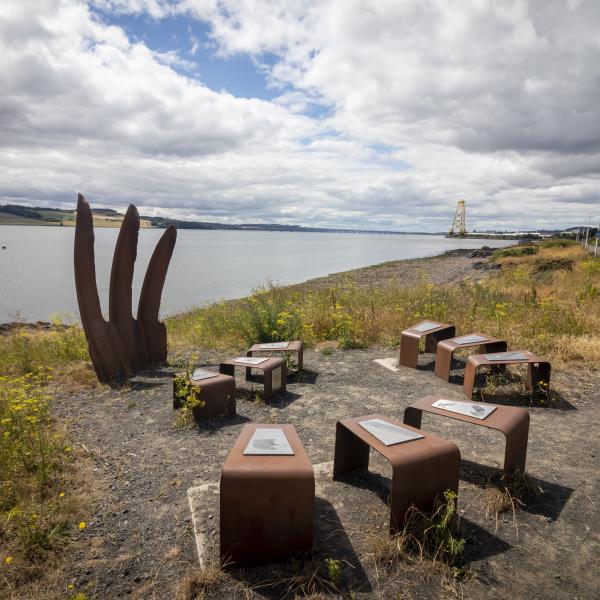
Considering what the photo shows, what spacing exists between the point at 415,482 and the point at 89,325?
4712 mm

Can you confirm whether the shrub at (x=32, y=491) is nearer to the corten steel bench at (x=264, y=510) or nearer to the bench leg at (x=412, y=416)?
the corten steel bench at (x=264, y=510)

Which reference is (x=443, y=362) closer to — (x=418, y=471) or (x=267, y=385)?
(x=267, y=385)

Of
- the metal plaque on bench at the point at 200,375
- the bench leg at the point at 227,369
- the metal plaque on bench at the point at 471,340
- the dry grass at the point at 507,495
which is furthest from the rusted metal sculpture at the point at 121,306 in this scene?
the dry grass at the point at 507,495

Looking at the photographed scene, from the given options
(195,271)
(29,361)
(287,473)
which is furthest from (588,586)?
(195,271)

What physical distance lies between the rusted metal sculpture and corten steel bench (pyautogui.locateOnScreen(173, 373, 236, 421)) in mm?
1704

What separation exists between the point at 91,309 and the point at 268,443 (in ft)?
13.1

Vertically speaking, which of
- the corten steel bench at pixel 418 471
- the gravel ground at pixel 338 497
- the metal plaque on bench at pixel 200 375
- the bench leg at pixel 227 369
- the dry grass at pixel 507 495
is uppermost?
the corten steel bench at pixel 418 471

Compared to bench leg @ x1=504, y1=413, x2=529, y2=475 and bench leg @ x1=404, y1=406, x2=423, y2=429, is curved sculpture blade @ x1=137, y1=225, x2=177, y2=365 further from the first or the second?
bench leg @ x1=504, y1=413, x2=529, y2=475

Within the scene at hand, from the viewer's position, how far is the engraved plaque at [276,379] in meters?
5.24

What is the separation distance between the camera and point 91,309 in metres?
5.81

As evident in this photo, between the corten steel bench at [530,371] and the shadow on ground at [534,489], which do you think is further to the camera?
the corten steel bench at [530,371]

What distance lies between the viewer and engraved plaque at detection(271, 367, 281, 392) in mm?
5242

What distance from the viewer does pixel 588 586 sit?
2.37 meters

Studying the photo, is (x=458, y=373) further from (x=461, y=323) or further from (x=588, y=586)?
(x=588, y=586)
